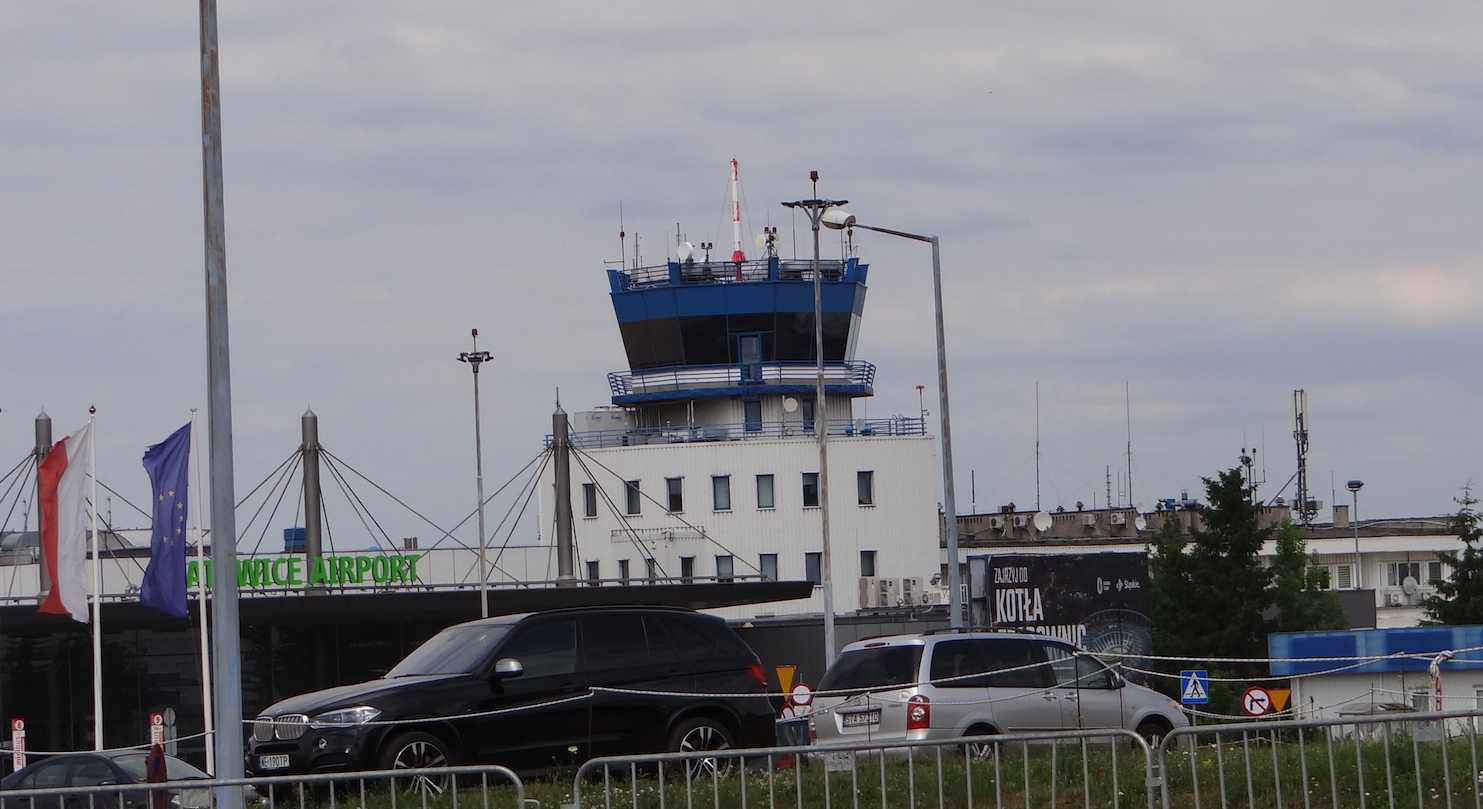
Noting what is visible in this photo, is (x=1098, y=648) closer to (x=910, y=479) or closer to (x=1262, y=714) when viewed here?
(x=1262, y=714)

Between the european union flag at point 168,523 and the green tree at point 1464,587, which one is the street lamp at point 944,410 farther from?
the green tree at point 1464,587

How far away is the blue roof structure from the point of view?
85.9ft

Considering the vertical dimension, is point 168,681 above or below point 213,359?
below

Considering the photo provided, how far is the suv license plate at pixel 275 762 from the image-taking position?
592 inches

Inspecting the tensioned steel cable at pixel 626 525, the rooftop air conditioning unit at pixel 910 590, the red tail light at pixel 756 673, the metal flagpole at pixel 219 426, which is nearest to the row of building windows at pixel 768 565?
the tensioned steel cable at pixel 626 525

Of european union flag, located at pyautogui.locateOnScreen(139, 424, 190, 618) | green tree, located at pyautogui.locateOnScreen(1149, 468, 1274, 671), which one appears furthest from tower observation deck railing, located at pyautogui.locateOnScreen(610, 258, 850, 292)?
european union flag, located at pyautogui.locateOnScreen(139, 424, 190, 618)

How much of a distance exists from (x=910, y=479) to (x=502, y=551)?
17.8 meters

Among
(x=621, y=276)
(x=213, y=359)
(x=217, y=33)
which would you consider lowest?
(x=213, y=359)

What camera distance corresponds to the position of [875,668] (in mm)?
18781

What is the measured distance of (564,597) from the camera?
5228 centimetres

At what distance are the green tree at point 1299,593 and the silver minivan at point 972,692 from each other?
33.1 m

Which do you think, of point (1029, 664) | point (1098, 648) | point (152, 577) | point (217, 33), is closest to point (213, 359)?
point (217, 33)

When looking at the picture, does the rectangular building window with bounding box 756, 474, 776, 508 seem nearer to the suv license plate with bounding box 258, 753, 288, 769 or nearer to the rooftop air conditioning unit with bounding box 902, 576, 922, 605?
the rooftop air conditioning unit with bounding box 902, 576, 922, 605

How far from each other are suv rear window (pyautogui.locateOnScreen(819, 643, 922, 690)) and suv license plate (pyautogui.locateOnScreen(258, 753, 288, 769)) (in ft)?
20.2
